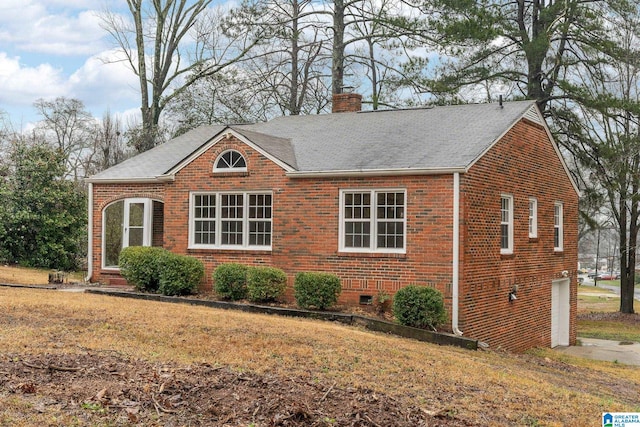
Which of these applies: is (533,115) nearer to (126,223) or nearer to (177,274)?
(177,274)

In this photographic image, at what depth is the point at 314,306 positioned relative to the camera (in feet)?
51.0

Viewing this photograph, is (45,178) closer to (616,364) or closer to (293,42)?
(293,42)

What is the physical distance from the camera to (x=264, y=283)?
52.3 ft

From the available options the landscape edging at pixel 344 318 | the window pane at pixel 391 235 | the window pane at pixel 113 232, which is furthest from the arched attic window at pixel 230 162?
the window pane at pixel 113 232

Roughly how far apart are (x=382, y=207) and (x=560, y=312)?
29.6 feet

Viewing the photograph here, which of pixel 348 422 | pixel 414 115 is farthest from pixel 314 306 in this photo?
pixel 348 422

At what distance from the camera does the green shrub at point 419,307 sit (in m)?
14.2

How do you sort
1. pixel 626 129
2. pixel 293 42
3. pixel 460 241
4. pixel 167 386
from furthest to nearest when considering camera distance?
pixel 293 42
pixel 626 129
pixel 460 241
pixel 167 386

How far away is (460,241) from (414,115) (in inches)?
233

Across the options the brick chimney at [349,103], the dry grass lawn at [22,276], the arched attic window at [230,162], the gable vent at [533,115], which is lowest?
the dry grass lawn at [22,276]

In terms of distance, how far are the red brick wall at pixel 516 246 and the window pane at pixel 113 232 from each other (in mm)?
10521

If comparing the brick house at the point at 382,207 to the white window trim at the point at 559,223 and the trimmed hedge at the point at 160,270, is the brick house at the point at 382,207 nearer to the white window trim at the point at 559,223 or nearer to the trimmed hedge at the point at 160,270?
the white window trim at the point at 559,223

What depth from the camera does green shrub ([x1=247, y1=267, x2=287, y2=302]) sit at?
52.4 ft

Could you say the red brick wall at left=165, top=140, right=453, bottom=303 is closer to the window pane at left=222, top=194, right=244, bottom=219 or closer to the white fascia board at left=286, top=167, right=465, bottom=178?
the white fascia board at left=286, top=167, right=465, bottom=178
